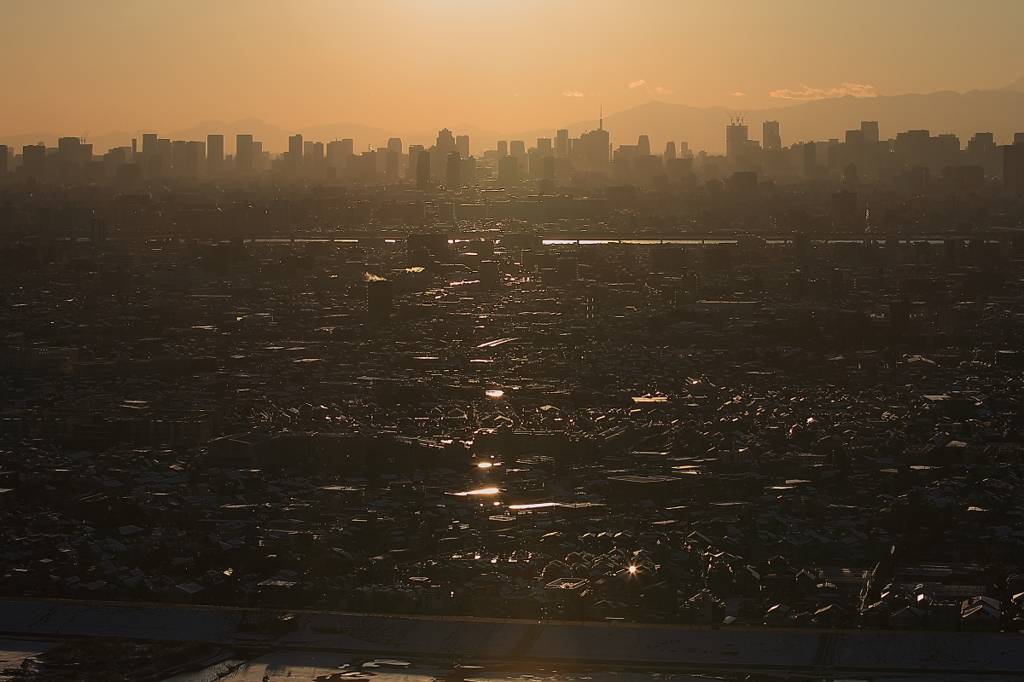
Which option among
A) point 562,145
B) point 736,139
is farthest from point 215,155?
point 736,139

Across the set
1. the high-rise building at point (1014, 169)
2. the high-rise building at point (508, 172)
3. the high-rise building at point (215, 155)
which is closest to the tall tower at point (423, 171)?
the high-rise building at point (508, 172)

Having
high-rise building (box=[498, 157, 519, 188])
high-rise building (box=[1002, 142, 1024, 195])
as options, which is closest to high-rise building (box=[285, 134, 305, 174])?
high-rise building (box=[498, 157, 519, 188])

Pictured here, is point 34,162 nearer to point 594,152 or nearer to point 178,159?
point 178,159

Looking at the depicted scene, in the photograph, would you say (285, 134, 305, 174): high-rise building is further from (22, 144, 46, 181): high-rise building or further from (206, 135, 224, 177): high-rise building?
(22, 144, 46, 181): high-rise building

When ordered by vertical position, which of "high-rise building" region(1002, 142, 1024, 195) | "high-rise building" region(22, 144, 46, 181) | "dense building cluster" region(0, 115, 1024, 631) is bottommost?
"dense building cluster" region(0, 115, 1024, 631)

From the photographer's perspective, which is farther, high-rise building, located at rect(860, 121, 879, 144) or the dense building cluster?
high-rise building, located at rect(860, 121, 879, 144)

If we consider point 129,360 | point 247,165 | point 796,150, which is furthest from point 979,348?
point 247,165
